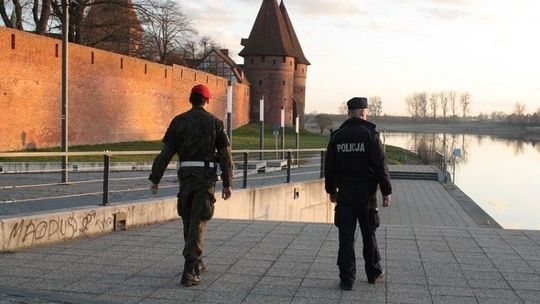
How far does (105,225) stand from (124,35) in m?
33.0

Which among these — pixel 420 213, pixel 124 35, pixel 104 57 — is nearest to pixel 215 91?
pixel 124 35

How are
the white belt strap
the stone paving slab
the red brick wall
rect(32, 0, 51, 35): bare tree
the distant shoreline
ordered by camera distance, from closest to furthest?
1. the stone paving slab
2. the white belt strap
3. the red brick wall
4. rect(32, 0, 51, 35): bare tree
5. the distant shoreline

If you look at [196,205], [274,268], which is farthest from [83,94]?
[196,205]

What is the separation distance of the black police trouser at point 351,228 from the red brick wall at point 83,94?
67.8ft

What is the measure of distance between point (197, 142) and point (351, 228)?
1511 mm

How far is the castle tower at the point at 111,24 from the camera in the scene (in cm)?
3581

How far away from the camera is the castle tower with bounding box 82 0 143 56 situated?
117 ft

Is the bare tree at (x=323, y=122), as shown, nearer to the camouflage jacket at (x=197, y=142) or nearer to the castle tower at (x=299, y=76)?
the castle tower at (x=299, y=76)

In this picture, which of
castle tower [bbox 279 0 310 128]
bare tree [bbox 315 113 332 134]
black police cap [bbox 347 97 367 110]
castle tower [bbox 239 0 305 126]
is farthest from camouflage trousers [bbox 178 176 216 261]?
bare tree [bbox 315 113 332 134]

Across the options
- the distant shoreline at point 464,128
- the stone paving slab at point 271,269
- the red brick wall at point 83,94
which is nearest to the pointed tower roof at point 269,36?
the red brick wall at point 83,94

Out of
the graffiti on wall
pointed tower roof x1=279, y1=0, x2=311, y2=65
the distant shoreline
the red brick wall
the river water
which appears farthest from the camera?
the distant shoreline

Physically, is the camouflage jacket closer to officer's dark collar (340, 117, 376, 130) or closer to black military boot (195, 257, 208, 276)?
black military boot (195, 257, 208, 276)

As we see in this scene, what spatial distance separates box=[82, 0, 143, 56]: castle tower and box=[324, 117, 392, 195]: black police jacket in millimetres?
30181

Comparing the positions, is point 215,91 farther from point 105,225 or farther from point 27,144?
point 105,225
